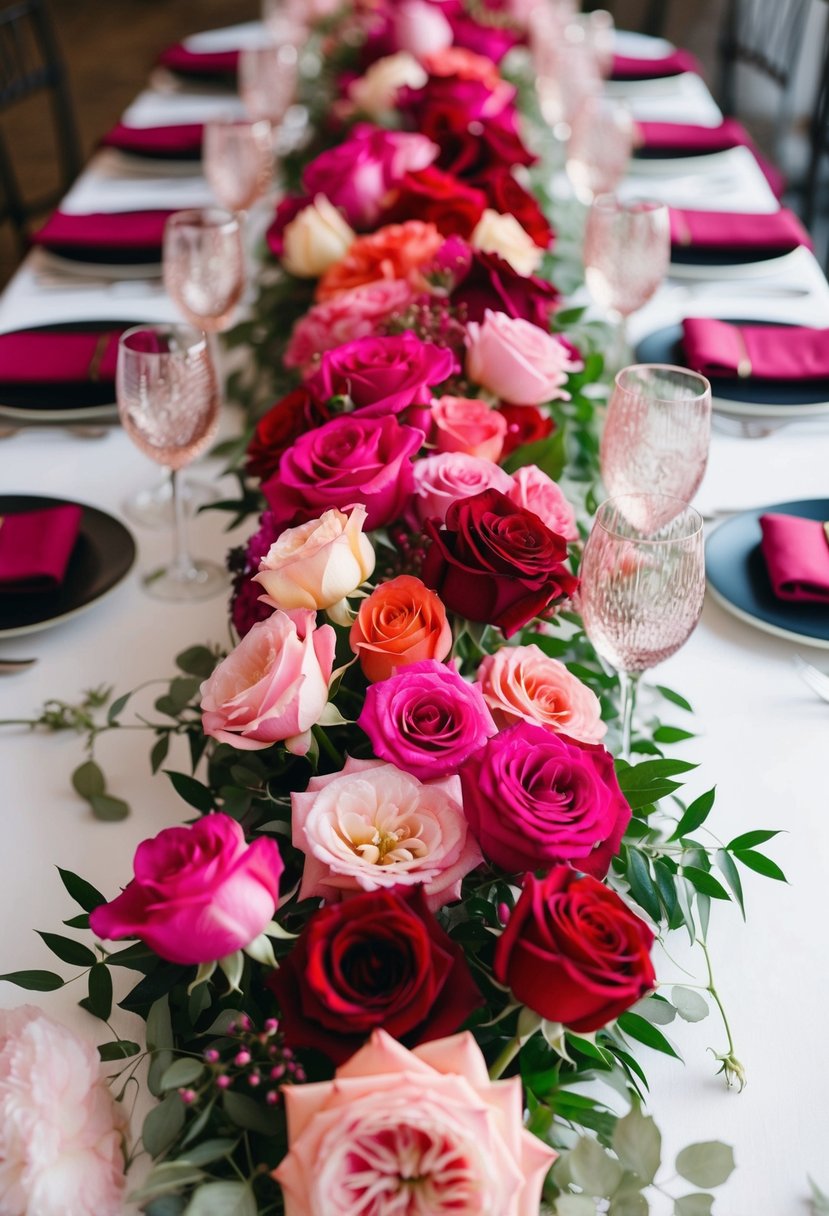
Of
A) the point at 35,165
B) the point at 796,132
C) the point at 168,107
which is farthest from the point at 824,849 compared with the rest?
the point at 35,165

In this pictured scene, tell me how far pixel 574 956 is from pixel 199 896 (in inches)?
7.3

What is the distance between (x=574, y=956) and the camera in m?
0.61

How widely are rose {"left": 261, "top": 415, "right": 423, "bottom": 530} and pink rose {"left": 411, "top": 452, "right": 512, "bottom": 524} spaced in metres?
0.02

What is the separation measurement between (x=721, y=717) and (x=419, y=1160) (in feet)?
2.01

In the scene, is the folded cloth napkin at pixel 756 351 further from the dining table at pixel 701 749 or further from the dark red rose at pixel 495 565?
the dark red rose at pixel 495 565

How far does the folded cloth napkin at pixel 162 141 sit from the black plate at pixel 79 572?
142cm

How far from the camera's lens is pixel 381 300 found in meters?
1.37

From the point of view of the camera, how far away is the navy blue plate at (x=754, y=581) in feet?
3.75

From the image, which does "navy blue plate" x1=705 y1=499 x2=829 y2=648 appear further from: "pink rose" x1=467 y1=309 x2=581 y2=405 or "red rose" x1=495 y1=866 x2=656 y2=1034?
"red rose" x1=495 y1=866 x2=656 y2=1034

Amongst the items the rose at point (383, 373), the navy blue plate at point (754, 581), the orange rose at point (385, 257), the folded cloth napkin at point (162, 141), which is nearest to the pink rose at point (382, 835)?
the rose at point (383, 373)

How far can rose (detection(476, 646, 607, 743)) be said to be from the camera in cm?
82

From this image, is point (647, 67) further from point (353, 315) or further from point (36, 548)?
point (36, 548)

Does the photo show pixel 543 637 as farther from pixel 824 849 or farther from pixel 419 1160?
pixel 419 1160

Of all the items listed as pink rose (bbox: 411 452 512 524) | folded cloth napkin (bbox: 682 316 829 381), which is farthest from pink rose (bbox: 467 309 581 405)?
folded cloth napkin (bbox: 682 316 829 381)
